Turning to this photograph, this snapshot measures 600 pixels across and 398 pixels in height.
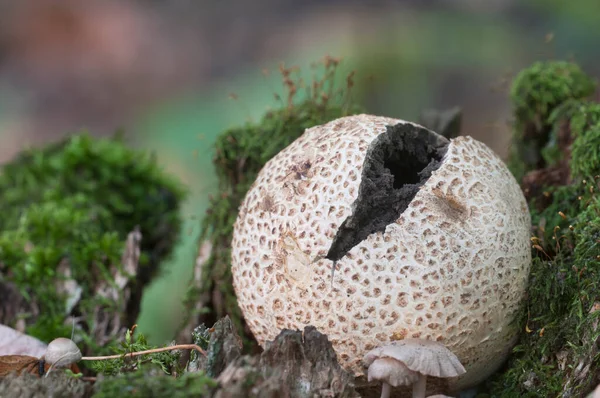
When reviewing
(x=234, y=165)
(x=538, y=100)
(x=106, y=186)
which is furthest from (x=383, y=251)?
(x=106, y=186)

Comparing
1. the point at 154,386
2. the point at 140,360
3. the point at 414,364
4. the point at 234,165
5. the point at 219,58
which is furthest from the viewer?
the point at 219,58

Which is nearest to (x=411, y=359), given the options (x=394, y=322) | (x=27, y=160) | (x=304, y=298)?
(x=394, y=322)

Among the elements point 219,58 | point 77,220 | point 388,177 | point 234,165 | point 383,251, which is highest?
point 219,58

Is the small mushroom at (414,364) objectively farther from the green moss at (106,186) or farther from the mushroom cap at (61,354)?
the green moss at (106,186)

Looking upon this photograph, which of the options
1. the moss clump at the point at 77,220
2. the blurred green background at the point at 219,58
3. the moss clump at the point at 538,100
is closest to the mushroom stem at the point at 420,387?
the moss clump at the point at 538,100

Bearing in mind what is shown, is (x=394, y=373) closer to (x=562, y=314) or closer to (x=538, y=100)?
(x=562, y=314)

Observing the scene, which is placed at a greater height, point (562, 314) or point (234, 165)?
point (234, 165)

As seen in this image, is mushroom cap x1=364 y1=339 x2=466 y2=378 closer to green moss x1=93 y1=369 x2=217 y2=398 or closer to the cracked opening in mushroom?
the cracked opening in mushroom
